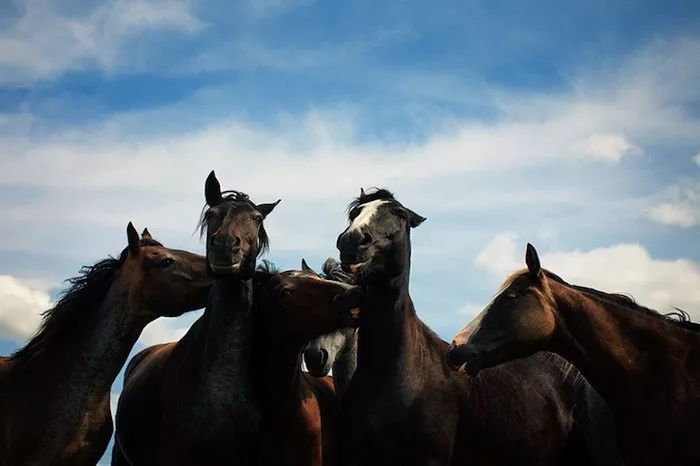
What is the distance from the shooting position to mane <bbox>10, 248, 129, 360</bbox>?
31.4 ft

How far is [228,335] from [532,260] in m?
3.14

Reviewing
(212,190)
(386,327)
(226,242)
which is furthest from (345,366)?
(212,190)

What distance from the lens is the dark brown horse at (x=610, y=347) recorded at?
771 centimetres

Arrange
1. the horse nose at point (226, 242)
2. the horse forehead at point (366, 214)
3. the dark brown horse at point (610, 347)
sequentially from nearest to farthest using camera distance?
the dark brown horse at point (610, 347)
the horse nose at point (226, 242)
the horse forehead at point (366, 214)

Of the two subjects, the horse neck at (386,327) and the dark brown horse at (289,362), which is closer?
the horse neck at (386,327)

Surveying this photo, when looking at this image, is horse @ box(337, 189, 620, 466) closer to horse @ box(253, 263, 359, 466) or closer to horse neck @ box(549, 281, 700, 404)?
horse @ box(253, 263, 359, 466)

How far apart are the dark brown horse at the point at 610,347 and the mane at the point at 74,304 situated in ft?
13.8

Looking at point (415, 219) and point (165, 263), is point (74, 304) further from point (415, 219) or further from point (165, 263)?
point (415, 219)

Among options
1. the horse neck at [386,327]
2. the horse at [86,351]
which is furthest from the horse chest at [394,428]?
the horse at [86,351]

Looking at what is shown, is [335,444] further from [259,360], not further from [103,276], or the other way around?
[103,276]

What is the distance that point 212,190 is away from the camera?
363 inches

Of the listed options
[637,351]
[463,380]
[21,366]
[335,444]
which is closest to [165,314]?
[21,366]

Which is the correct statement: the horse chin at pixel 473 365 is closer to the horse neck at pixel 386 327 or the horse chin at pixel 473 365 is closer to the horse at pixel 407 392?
the horse at pixel 407 392

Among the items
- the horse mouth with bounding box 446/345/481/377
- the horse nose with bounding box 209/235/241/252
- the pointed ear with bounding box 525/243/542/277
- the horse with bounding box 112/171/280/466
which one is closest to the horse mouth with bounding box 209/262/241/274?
the horse with bounding box 112/171/280/466
